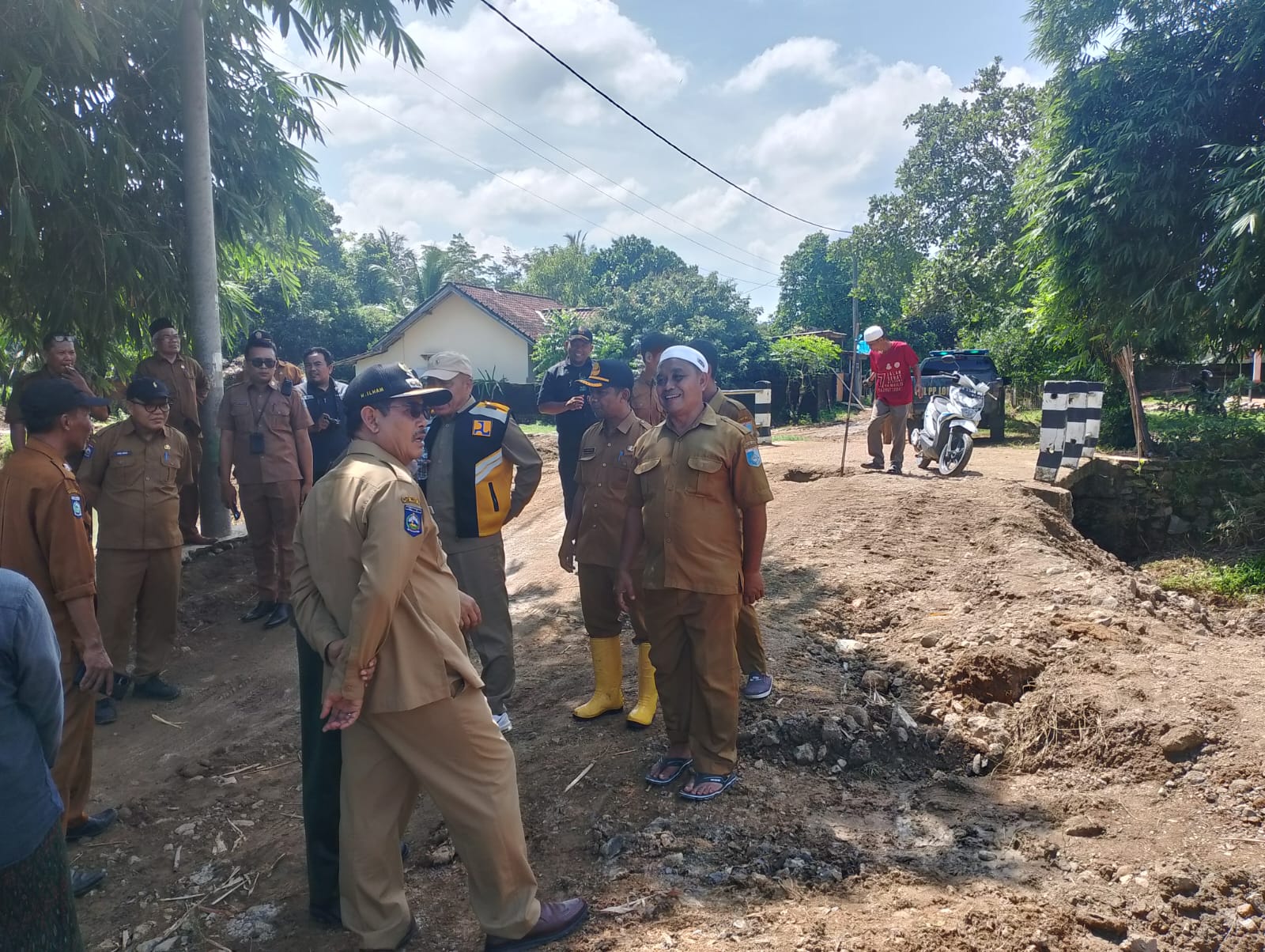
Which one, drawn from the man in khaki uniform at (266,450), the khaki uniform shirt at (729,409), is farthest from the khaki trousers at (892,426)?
the man in khaki uniform at (266,450)

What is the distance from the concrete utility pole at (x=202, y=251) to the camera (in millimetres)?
6984

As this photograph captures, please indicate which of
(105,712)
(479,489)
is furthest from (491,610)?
(105,712)

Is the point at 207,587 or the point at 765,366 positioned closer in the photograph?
the point at 207,587

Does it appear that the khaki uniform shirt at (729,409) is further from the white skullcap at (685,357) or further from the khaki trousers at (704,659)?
the khaki trousers at (704,659)

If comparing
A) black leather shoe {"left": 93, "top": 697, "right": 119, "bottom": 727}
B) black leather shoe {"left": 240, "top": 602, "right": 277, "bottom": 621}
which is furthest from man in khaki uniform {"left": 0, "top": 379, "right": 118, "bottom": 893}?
black leather shoe {"left": 240, "top": 602, "right": 277, "bottom": 621}

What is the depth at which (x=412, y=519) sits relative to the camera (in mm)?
2338

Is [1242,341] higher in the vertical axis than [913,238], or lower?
lower

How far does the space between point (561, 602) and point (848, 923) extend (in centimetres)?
388

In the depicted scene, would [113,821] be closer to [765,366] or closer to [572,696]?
[572,696]

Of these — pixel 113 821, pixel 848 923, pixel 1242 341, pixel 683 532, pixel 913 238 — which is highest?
pixel 913 238

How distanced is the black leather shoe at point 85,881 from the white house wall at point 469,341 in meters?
24.7

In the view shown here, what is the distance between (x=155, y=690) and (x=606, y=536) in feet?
10.5

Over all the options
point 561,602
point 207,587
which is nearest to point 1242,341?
point 561,602

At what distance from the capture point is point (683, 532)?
344 centimetres
